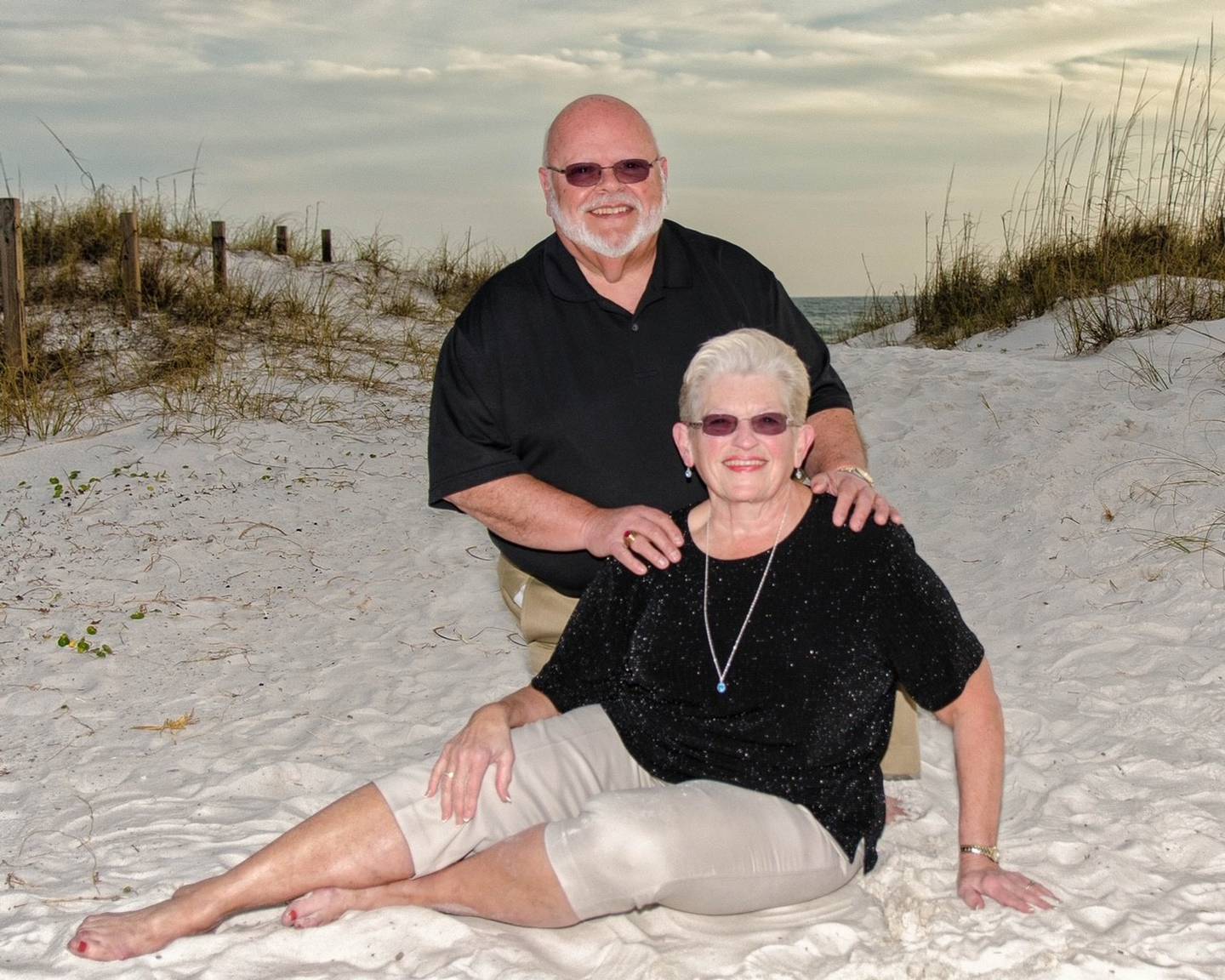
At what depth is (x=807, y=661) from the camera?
2.59 metres

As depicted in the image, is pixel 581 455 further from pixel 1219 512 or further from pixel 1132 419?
pixel 1132 419

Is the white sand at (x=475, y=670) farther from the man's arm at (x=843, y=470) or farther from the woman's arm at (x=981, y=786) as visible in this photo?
the man's arm at (x=843, y=470)

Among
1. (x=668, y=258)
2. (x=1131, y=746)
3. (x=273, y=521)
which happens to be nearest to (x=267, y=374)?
(x=273, y=521)

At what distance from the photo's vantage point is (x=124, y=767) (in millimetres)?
4105

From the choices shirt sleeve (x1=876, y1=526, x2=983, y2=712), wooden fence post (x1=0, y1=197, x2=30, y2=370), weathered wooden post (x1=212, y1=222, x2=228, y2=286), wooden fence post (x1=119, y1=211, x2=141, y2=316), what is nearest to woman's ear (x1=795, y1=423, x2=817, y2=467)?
shirt sleeve (x1=876, y1=526, x2=983, y2=712)

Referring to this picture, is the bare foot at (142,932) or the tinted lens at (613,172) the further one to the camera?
the tinted lens at (613,172)

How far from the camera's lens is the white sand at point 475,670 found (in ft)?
9.05

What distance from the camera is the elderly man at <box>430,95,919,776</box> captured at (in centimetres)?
343

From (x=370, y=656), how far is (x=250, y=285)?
26.4 feet

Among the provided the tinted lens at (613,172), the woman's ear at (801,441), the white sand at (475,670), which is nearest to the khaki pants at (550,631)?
the white sand at (475,670)

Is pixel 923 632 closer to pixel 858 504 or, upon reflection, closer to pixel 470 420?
pixel 858 504

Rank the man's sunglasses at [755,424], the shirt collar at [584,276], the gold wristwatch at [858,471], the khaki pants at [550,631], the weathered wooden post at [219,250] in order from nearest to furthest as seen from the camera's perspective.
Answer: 1. the man's sunglasses at [755,424]
2. the gold wristwatch at [858,471]
3. the khaki pants at [550,631]
4. the shirt collar at [584,276]
5. the weathered wooden post at [219,250]

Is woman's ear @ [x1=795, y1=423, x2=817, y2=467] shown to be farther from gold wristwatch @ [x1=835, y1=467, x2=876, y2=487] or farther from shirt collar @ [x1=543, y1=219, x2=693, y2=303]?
shirt collar @ [x1=543, y1=219, x2=693, y2=303]

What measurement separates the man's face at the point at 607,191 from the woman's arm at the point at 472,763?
54.9 inches
